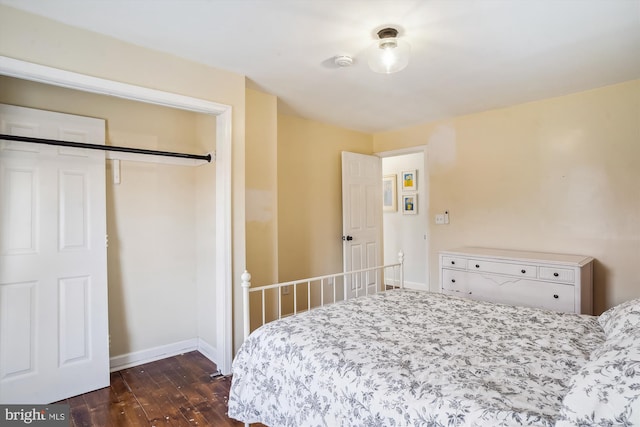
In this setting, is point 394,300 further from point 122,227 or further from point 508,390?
point 122,227

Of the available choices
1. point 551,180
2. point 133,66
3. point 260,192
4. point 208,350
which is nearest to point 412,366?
point 260,192

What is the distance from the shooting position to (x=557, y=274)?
2723mm

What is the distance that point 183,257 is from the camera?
3082 millimetres

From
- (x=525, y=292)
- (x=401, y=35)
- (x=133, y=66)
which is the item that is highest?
(x=401, y=35)

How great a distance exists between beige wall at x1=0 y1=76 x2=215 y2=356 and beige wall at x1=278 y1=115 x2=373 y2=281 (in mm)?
897

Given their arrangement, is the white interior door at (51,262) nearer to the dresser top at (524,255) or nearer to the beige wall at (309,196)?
the beige wall at (309,196)

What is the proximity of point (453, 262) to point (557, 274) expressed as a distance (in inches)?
33.6

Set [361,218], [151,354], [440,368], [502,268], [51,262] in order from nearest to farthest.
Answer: [440,368] → [51,262] → [151,354] → [502,268] → [361,218]

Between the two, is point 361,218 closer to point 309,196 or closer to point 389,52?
point 309,196

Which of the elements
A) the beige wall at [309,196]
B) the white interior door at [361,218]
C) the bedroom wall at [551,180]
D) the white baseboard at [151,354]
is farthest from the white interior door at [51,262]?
the bedroom wall at [551,180]

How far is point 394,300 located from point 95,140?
2472mm

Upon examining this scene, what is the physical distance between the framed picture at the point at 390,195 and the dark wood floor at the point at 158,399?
12.0 feet

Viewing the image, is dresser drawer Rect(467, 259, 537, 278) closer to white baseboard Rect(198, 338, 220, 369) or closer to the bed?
the bed

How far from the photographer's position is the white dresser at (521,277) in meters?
2.67
